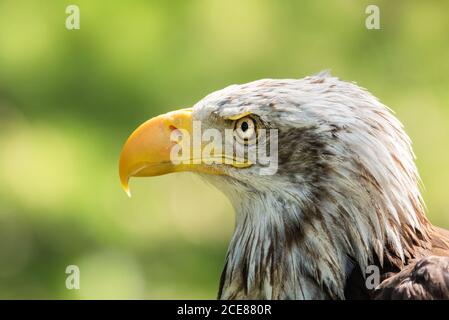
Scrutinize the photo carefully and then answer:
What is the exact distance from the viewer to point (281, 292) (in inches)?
141

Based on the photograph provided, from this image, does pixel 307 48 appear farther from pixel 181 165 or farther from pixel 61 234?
pixel 181 165

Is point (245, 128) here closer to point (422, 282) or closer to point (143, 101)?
point (422, 282)

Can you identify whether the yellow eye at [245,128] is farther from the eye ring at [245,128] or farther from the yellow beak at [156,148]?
the yellow beak at [156,148]

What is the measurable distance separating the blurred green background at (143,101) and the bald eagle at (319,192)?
3064 millimetres

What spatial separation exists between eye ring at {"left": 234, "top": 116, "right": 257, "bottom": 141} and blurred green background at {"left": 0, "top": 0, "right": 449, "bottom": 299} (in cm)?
315

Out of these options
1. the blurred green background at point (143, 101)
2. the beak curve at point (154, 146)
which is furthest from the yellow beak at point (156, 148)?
the blurred green background at point (143, 101)

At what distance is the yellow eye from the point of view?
3.67 m

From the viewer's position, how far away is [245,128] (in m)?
3.71

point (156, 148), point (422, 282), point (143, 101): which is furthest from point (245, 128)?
point (143, 101)

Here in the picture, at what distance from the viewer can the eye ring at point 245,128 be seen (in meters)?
3.67

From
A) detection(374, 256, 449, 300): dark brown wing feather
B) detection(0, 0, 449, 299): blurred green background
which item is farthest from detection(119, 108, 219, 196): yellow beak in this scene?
detection(0, 0, 449, 299): blurred green background

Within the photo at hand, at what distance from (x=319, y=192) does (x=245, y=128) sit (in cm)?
38

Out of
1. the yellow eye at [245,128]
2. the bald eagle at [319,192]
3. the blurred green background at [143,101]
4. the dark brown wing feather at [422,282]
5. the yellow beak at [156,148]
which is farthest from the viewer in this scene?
the blurred green background at [143,101]

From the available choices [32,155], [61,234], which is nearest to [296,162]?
[61,234]
